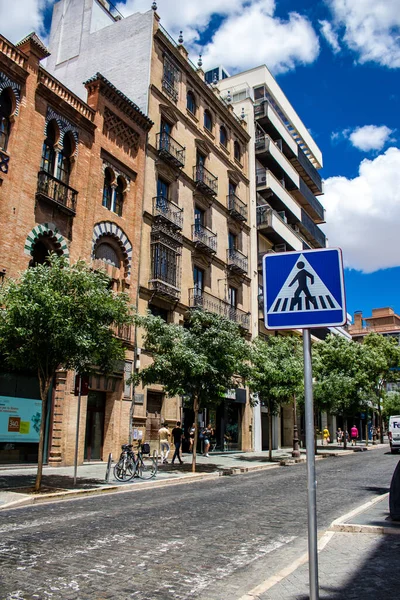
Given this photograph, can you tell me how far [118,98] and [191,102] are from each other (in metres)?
8.44

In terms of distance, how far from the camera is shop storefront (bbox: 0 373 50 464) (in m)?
17.2

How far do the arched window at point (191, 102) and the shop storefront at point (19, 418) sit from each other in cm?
1934

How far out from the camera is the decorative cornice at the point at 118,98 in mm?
22688

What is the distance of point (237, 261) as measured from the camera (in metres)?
33.4

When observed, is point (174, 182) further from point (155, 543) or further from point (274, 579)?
point (274, 579)

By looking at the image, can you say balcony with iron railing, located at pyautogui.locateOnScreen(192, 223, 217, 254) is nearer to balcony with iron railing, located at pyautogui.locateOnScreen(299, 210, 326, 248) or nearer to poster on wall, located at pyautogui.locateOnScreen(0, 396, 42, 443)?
poster on wall, located at pyautogui.locateOnScreen(0, 396, 42, 443)

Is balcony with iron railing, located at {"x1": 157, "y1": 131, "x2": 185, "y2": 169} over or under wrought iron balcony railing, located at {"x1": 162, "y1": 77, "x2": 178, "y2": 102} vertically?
under

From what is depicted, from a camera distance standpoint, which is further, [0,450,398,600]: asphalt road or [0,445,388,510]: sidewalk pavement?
[0,445,388,510]: sidewalk pavement

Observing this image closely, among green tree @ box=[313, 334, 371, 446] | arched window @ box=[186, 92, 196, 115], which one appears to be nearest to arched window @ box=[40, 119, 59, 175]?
arched window @ box=[186, 92, 196, 115]

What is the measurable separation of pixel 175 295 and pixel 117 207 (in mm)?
5185

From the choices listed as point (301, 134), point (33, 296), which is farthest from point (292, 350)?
point (301, 134)

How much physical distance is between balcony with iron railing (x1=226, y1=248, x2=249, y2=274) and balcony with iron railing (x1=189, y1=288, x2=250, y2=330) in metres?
2.43

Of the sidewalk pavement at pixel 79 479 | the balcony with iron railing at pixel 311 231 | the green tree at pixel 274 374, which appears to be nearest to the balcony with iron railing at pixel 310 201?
the balcony with iron railing at pixel 311 231

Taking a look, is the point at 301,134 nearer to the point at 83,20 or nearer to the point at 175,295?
the point at 83,20
